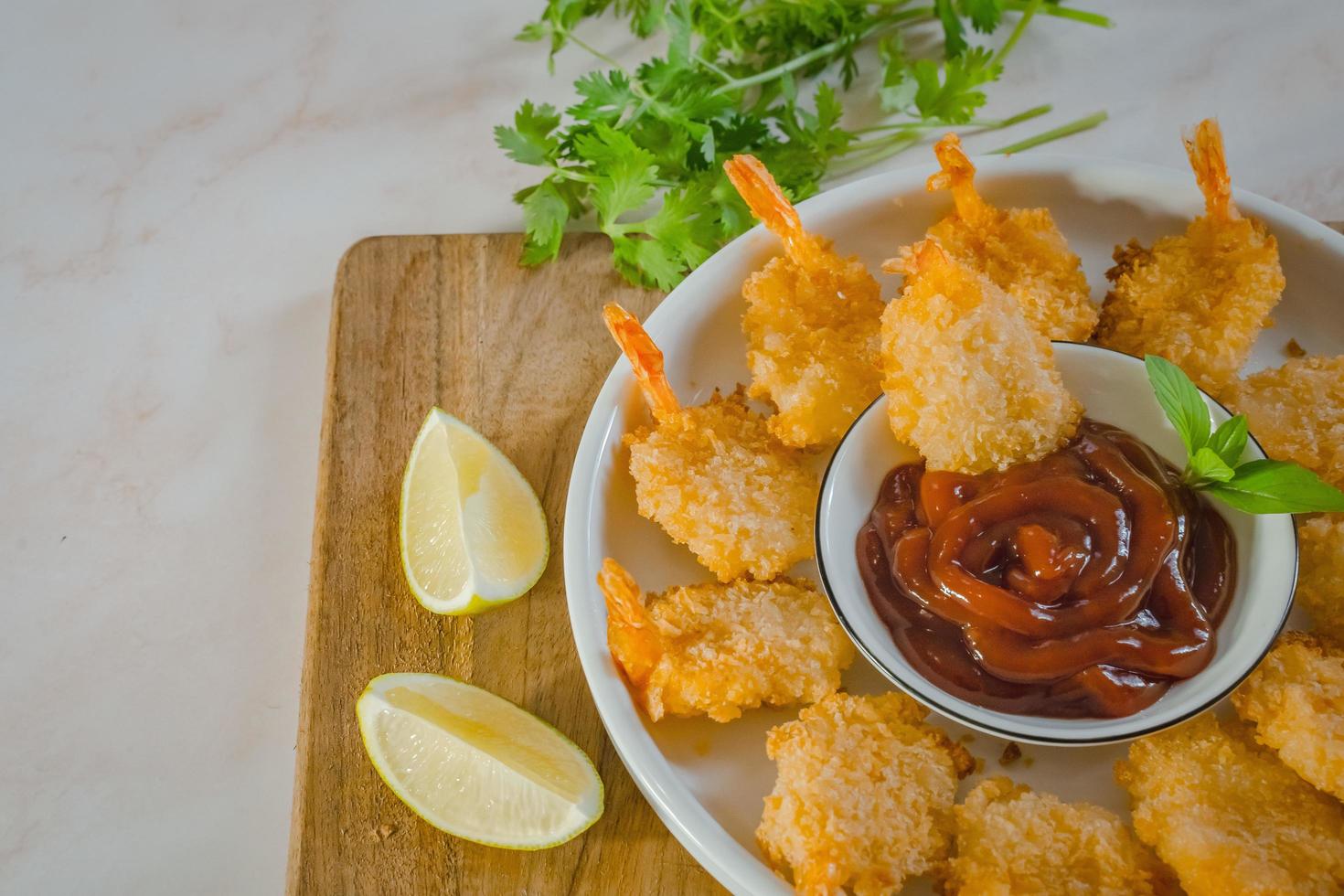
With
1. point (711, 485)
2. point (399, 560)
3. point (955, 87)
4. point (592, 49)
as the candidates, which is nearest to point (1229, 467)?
point (711, 485)

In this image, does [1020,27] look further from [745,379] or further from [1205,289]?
[745,379]

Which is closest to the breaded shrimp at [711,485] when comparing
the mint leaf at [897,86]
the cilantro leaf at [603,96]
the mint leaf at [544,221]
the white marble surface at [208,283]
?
the mint leaf at [544,221]

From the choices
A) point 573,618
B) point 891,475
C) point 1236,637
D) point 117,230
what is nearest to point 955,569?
point 891,475

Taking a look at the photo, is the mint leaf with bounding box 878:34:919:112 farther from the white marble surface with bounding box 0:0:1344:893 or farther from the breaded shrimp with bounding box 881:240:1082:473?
the breaded shrimp with bounding box 881:240:1082:473

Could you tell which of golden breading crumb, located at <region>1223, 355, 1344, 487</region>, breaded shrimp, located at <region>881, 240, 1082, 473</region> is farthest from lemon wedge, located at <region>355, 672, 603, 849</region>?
golden breading crumb, located at <region>1223, 355, 1344, 487</region>

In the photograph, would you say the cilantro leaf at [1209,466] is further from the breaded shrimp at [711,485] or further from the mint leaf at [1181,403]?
the breaded shrimp at [711,485]

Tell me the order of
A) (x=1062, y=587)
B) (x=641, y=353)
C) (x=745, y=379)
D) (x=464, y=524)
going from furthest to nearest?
(x=745, y=379), (x=464, y=524), (x=641, y=353), (x=1062, y=587)
